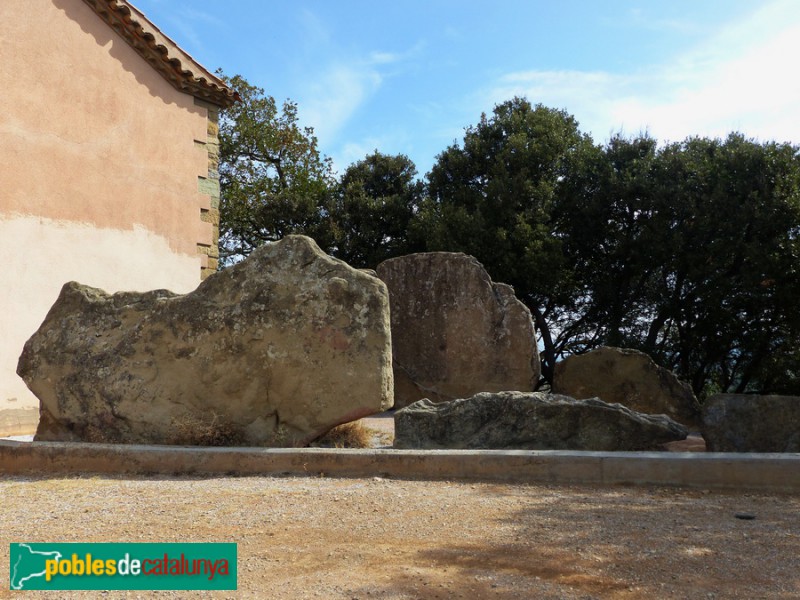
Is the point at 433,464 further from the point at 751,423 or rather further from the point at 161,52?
the point at 161,52

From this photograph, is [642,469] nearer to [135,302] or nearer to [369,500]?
[369,500]

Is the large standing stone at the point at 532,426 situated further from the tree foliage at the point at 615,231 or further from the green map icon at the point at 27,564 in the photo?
the tree foliage at the point at 615,231

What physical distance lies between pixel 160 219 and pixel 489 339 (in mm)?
4606

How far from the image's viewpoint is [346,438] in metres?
6.19

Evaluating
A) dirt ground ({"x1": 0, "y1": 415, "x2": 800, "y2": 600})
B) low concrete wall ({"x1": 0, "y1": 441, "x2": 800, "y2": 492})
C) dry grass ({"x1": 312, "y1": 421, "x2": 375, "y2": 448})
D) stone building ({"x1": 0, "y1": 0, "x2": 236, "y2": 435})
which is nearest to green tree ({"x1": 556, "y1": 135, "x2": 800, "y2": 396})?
stone building ({"x1": 0, "y1": 0, "x2": 236, "y2": 435})

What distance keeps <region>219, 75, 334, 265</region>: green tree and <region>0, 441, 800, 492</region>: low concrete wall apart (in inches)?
464

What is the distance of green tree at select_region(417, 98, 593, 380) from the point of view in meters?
13.4

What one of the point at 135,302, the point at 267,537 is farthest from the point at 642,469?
the point at 135,302

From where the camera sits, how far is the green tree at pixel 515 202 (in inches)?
527

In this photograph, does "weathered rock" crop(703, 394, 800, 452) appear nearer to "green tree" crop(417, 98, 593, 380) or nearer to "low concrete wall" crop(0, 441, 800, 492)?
"low concrete wall" crop(0, 441, 800, 492)

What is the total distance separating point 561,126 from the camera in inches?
578
